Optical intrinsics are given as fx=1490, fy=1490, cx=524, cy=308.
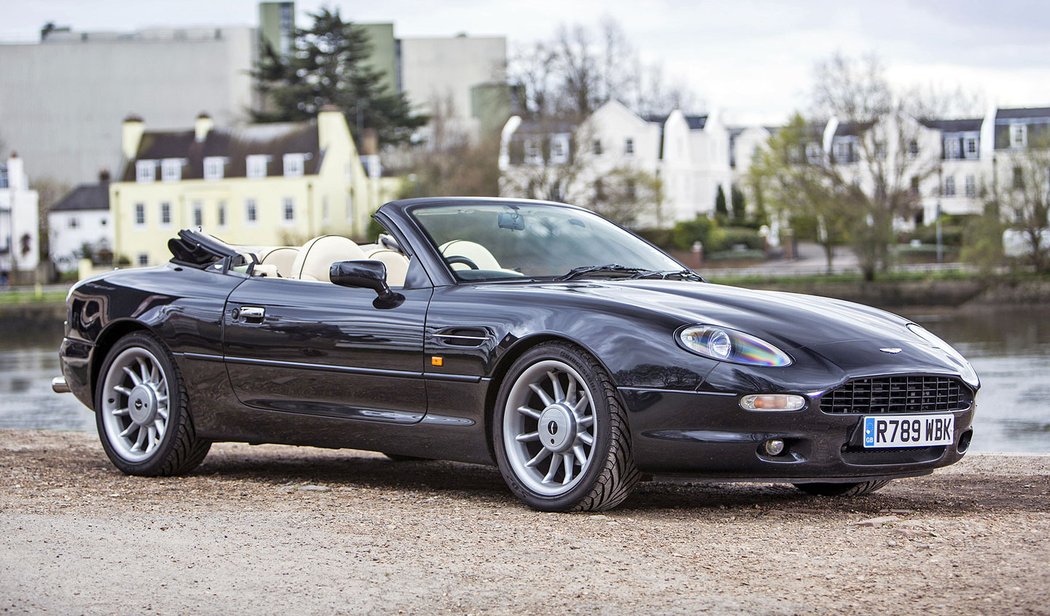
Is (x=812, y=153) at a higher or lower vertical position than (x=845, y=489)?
higher

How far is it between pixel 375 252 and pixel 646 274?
140 cm

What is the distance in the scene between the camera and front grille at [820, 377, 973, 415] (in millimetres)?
5590

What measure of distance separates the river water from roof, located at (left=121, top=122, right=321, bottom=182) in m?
39.1

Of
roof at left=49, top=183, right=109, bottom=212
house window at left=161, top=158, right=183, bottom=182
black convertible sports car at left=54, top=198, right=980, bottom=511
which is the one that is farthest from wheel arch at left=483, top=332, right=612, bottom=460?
roof at left=49, top=183, right=109, bottom=212

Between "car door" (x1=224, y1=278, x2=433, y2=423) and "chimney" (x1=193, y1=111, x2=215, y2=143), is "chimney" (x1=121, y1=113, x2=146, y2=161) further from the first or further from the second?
"car door" (x1=224, y1=278, x2=433, y2=423)

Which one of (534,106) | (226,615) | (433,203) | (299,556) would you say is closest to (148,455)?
(433,203)

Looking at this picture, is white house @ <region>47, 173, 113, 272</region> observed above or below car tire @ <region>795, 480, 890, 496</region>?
above

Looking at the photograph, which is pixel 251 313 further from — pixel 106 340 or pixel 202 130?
pixel 202 130

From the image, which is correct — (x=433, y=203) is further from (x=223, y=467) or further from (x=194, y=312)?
(x=223, y=467)

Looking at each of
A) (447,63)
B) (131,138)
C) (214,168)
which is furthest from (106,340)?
(447,63)

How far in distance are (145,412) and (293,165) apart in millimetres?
72550

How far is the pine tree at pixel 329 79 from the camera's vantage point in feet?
283

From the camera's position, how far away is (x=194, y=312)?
7.30 meters

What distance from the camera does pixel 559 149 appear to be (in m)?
61.6
